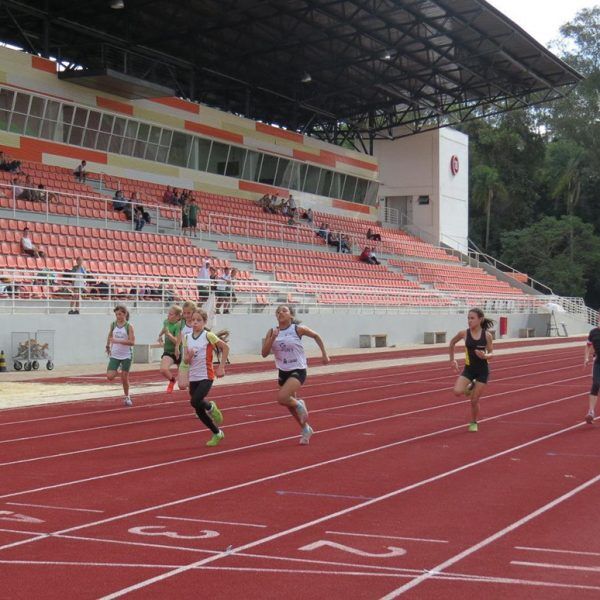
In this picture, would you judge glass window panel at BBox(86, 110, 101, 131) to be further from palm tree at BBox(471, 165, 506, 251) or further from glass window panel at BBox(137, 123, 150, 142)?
palm tree at BBox(471, 165, 506, 251)

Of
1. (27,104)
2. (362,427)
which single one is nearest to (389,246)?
(27,104)

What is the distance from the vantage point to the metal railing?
25875 mm

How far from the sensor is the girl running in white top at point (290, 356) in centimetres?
1232

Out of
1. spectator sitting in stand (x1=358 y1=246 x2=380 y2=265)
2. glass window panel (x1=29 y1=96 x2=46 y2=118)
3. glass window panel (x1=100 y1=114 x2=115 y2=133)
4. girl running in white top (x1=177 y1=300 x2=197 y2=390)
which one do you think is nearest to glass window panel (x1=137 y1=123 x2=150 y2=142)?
glass window panel (x1=100 y1=114 x2=115 y2=133)

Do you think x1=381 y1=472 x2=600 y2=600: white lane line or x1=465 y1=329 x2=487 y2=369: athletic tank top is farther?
x1=465 y1=329 x2=487 y2=369: athletic tank top

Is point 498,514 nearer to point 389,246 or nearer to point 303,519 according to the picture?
point 303,519

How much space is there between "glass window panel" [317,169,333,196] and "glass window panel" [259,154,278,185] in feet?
16.1

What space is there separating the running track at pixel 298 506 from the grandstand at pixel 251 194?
12744mm

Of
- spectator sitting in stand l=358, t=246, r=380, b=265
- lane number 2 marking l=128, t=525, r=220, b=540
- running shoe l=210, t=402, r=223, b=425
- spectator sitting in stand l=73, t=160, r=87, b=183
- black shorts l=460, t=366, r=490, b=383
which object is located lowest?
lane number 2 marking l=128, t=525, r=220, b=540

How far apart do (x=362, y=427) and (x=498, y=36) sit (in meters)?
37.0

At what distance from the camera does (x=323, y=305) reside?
124 feet

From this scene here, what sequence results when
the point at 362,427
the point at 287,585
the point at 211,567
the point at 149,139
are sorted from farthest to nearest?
1. the point at 149,139
2. the point at 362,427
3. the point at 211,567
4. the point at 287,585

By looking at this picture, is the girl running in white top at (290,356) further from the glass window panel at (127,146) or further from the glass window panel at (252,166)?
the glass window panel at (252,166)

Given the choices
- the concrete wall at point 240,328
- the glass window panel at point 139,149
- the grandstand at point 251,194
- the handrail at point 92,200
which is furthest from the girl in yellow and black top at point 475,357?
the glass window panel at point 139,149
